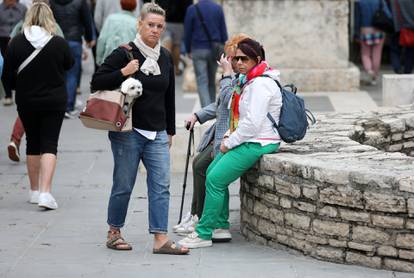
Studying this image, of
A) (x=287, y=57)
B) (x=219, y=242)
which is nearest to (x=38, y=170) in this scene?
(x=219, y=242)

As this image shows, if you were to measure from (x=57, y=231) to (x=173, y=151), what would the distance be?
2.55m

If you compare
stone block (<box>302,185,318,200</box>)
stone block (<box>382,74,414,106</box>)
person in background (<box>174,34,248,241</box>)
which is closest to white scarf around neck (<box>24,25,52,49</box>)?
person in background (<box>174,34,248,241</box>)

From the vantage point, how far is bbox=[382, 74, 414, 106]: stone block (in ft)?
46.1

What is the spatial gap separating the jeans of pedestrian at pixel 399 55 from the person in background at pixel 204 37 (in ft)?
15.5

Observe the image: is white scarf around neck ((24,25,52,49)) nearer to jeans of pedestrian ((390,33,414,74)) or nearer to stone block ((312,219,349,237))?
stone block ((312,219,349,237))

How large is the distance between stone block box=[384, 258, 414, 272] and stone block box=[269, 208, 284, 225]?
87cm

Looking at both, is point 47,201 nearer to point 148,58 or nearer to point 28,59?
point 28,59

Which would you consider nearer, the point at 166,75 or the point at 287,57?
the point at 166,75

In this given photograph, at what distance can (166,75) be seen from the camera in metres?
8.35

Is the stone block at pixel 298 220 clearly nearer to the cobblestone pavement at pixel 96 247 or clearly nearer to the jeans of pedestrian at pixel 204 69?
the cobblestone pavement at pixel 96 247

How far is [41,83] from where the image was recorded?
33.2ft

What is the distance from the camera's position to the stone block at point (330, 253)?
797 cm

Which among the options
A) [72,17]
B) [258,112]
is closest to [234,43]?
[258,112]

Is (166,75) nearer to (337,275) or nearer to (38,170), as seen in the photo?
(337,275)
